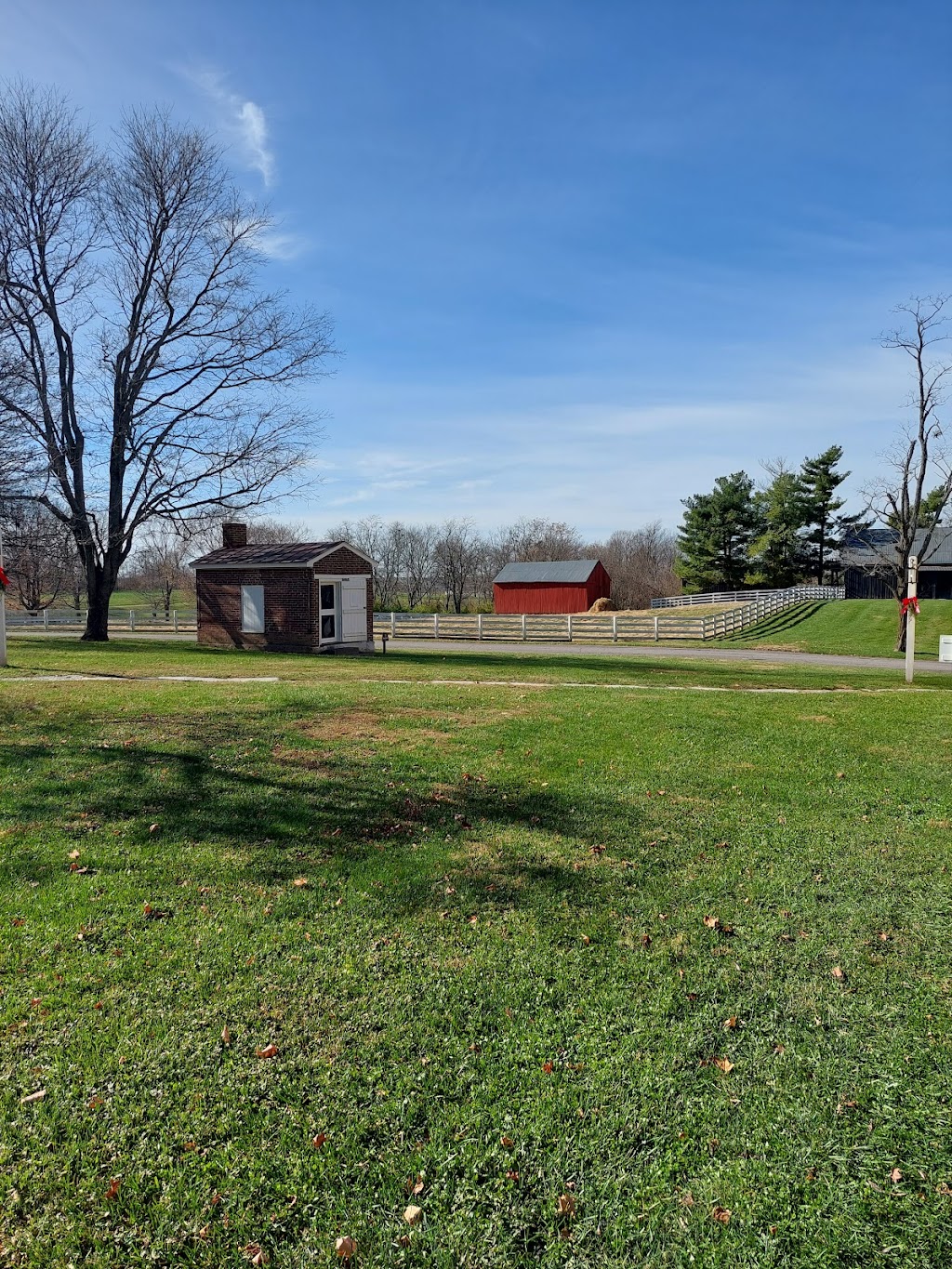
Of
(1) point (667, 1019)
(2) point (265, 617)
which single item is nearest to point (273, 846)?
(1) point (667, 1019)

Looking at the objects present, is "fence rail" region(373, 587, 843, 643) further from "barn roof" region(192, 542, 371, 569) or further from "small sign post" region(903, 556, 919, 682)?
"small sign post" region(903, 556, 919, 682)

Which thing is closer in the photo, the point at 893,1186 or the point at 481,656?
the point at 893,1186

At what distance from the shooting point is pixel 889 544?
48469 mm

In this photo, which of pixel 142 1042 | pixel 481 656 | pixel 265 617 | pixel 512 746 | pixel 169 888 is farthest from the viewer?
pixel 265 617

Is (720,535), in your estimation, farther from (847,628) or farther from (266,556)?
(266,556)

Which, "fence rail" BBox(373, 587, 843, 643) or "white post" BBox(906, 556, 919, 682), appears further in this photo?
"fence rail" BBox(373, 587, 843, 643)

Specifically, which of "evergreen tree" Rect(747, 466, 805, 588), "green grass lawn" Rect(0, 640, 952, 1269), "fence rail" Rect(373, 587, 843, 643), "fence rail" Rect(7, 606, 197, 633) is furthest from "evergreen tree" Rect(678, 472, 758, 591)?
"green grass lawn" Rect(0, 640, 952, 1269)

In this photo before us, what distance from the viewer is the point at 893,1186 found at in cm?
273

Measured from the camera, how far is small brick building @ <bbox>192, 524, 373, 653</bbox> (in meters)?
23.0

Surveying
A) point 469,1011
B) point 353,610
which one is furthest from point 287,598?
point 469,1011

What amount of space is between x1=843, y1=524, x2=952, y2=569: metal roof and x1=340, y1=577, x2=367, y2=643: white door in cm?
2769

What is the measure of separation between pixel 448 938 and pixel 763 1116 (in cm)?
187

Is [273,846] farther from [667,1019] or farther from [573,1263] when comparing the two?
[573,1263]

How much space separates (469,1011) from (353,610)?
834 inches
